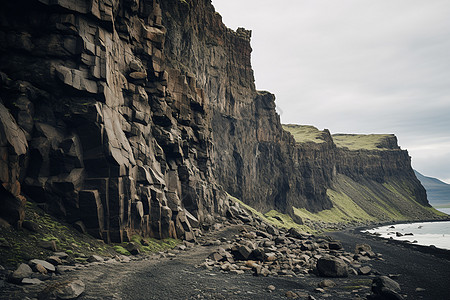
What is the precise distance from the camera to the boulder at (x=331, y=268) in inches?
1191

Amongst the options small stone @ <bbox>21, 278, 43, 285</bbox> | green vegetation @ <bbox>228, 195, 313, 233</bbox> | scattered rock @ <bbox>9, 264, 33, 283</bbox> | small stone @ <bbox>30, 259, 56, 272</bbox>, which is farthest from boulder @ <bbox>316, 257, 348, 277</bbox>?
green vegetation @ <bbox>228, 195, 313, 233</bbox>

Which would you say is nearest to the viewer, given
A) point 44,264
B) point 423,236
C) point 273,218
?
point 44,264

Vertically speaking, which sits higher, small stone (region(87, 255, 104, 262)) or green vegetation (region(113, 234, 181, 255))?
small stone (region(87, 255, 104, 262))

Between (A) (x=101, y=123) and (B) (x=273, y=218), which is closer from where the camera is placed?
(A) (x=101, y=123)

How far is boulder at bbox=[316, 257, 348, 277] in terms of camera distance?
99.2ft

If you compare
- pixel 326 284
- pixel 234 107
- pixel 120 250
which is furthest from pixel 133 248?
pixel 234 107

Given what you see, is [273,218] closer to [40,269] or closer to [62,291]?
[40,269]

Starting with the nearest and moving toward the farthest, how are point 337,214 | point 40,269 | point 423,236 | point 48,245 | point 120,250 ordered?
1. point 40,269
2. point 48,245
3. point 120,250
4. point 423,236
5. point 337,214

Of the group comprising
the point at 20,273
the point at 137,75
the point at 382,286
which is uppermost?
the point at 137,75

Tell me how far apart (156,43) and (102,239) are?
3269 centimetres

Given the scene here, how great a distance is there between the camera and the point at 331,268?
30578 mm

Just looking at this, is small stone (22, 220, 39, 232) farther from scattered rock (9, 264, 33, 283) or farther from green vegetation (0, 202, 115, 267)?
scattered rock (9, 264, 33, 283)

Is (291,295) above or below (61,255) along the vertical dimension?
below

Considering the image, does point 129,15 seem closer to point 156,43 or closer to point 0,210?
point 156,43
